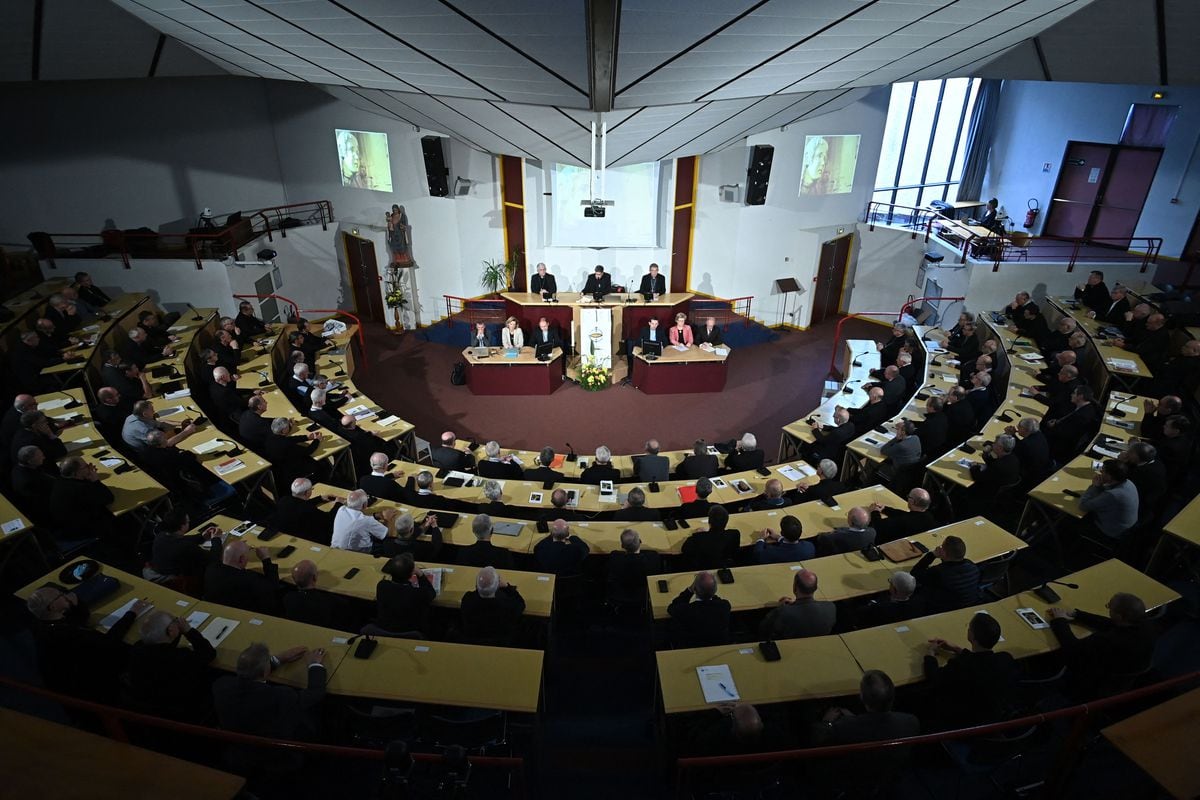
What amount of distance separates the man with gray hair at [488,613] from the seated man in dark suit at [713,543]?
1.70m

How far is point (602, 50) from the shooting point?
5.04 metres

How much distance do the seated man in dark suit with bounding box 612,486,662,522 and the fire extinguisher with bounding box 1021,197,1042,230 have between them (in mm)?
14216

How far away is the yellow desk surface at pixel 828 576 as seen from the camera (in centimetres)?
489

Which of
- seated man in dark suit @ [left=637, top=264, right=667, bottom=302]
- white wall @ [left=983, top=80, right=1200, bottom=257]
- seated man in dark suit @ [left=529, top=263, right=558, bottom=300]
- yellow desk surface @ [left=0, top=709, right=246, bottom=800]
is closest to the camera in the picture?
yellow desk surface @ [left=0, top=709, right=246, bottom=800]

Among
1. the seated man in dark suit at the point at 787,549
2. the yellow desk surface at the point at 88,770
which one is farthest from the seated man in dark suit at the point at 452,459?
the yellow desk surface at the point at 88,770

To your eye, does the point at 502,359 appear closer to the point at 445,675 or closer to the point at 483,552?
the point at 483,552

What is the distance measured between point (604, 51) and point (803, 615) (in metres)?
4.53

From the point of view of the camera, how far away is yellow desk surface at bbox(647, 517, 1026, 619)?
4895 mm

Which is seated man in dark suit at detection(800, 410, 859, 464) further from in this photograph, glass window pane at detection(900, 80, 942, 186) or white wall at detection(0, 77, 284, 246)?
white wall at detection(0, 77, 284, 246)

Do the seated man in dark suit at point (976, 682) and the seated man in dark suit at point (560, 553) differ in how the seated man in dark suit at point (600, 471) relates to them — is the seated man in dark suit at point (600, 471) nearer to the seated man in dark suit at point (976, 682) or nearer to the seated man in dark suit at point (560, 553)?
the seated man in dark suit at point (560, 553)

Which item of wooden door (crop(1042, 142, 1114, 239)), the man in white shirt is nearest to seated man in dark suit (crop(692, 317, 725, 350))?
the man in white shirt

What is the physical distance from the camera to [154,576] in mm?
5301

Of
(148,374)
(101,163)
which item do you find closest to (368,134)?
(101,163)

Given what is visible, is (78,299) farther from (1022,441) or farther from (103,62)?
(1022,441)
